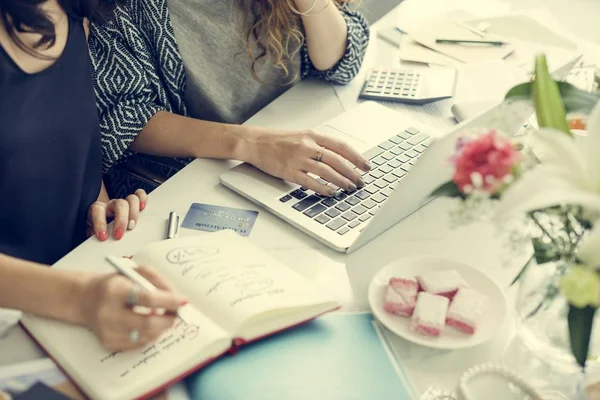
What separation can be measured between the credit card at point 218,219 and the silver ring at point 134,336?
244 millimetres

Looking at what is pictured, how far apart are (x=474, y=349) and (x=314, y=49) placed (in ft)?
2.30

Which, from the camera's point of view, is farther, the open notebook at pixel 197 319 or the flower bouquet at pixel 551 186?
the open notebook at pixel 197 319

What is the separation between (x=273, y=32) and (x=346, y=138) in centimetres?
26

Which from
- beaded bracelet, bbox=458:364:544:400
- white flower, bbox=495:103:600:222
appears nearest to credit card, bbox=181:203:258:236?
beaded bracelet, bbox=458:364:544:400

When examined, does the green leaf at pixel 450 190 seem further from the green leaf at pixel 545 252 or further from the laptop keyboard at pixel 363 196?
the laptop keyboard at pixel 363 196

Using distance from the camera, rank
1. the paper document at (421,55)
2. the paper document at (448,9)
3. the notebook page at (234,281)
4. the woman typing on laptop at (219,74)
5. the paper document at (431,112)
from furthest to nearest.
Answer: the paper document at (448,9) < the paper document at (421,55) < the paper document at (431,112) < the woman typing on laptop at (219,74) < the notebook page at (234,281)

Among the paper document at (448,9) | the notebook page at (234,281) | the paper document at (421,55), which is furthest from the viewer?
the paper document at (448,9)

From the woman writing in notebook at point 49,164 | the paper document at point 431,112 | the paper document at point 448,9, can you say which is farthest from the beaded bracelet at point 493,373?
the paper document at point 448,9

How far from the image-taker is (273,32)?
3.85 ft

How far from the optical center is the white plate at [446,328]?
2.30 feet

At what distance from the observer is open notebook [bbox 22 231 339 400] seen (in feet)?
2.09

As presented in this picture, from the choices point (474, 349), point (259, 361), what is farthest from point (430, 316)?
point (259, 361)

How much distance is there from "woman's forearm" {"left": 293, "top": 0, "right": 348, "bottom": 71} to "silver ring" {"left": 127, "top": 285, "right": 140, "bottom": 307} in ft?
2.29

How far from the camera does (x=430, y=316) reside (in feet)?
2.31
